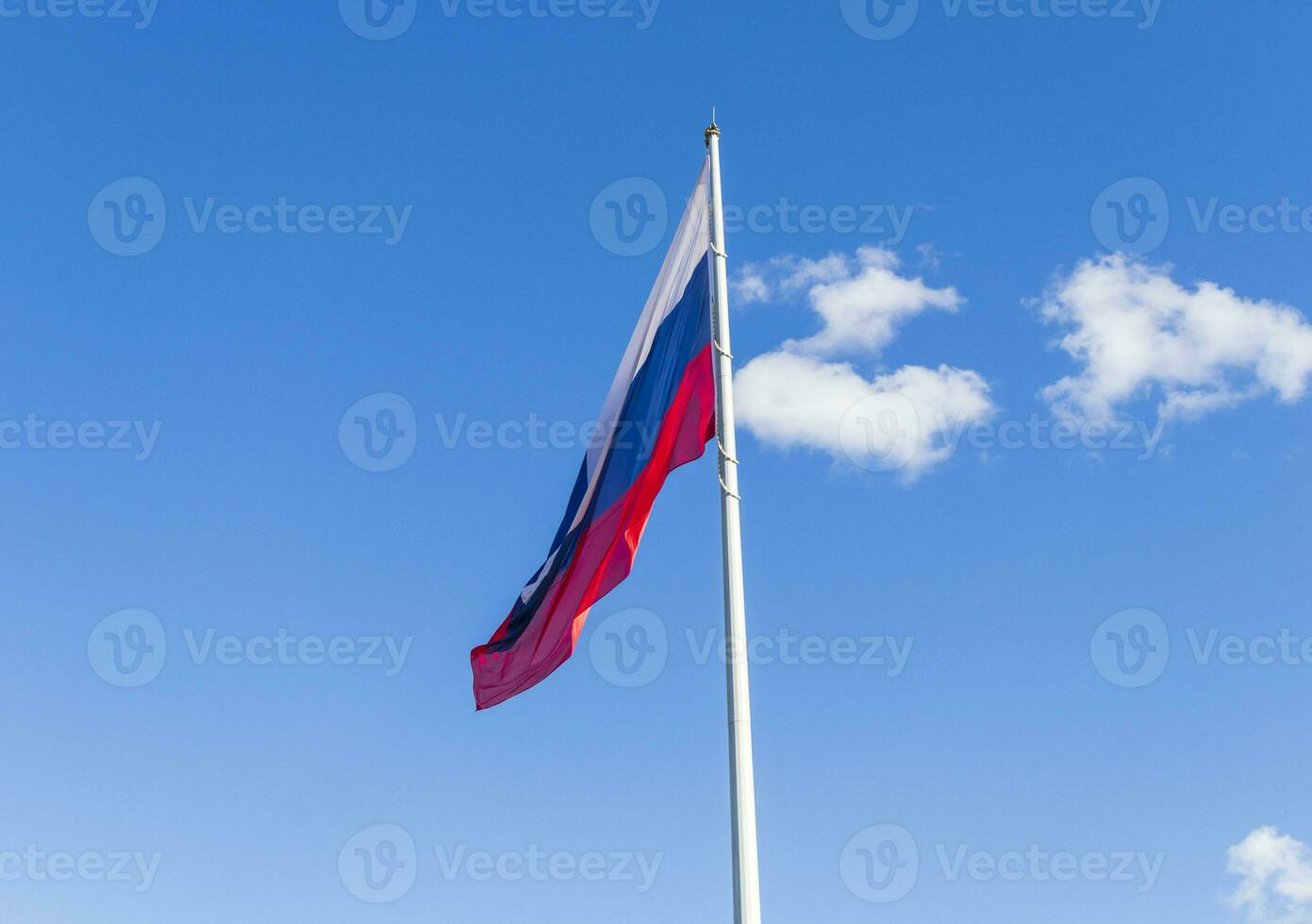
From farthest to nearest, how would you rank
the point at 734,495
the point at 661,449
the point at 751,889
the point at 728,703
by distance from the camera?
the point at 661,449 < the point at 734,495 < the point at 728,703 < the point at 751,889

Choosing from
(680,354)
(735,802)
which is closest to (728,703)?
(735,802)

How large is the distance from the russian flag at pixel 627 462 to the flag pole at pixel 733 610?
27cm

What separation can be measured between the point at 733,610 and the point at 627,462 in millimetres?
3477

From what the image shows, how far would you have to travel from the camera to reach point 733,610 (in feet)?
55.8

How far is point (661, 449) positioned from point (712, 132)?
4.67 meters

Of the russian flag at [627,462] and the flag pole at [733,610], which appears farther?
the russian flag at [627,462]

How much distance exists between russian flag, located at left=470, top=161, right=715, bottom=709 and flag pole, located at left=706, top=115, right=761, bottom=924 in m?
0.27

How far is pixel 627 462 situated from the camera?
64.5 feet

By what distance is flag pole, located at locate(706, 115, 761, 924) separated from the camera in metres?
15.7

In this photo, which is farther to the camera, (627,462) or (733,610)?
(627,462)

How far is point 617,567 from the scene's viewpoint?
1855cm

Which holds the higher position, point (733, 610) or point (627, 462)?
point (627, 462)

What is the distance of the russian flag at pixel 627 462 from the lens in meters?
18.8

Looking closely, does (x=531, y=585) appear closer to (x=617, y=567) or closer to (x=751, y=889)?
(x=617, y=567)
